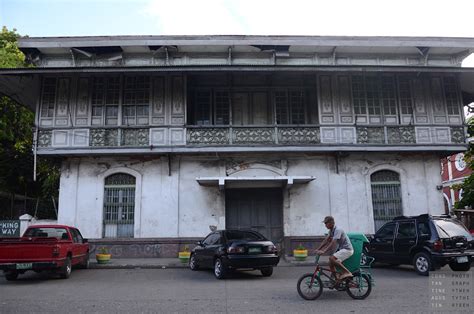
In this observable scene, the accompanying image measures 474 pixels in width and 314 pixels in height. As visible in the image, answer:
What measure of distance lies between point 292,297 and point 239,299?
3.62 feet

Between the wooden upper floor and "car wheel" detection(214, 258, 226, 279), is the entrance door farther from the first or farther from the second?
"car wheel" detection(214, 258, 226, 279)

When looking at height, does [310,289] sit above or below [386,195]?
below

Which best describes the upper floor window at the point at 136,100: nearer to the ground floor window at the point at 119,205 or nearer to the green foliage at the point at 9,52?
the ground floor window at the point at 119,205

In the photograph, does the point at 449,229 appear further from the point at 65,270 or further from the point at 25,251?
the point at 25,251

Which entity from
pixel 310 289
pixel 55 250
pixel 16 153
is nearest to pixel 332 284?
pixel 310 289

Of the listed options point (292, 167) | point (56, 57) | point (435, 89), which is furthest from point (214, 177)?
point (435, 89)

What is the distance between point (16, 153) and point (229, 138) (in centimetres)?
1595

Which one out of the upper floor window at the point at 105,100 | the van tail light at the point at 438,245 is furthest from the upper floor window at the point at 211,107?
the van tail light at the point at 438,245

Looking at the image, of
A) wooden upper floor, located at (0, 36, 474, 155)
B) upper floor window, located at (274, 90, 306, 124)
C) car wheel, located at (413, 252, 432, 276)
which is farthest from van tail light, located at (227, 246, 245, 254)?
upper floor window, located at (274, 90, 306, 124)

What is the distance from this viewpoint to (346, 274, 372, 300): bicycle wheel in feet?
25.6

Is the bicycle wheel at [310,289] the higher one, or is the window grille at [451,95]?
the window grille at [451,95]

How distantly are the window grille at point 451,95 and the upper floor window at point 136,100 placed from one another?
13045 mm

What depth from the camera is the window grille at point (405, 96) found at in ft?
56.5

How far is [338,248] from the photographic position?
26.2ft
